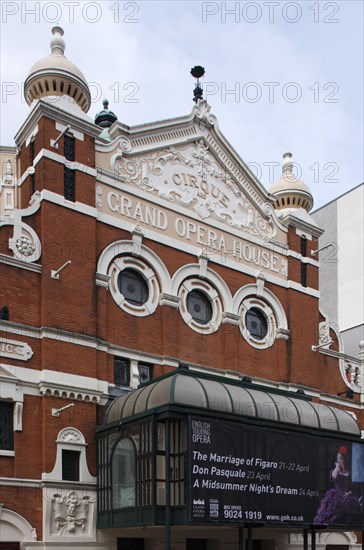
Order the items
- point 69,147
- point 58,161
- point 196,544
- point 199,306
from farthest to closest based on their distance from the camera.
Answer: point 199,306 → point 196,544 → point 69,147 → point 58,161

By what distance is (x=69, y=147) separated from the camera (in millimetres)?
21812

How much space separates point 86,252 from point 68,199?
1.69 m

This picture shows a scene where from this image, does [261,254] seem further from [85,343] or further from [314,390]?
[85,343]

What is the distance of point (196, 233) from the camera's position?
2455 cm

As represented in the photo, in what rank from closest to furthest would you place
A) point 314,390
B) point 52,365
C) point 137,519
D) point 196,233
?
point 137,519 → point 52,365 → point 196,233 → point 314,390

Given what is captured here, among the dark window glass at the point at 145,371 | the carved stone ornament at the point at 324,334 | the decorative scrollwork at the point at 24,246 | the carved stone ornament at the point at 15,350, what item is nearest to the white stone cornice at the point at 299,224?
the carved stone ornament at the point at 324,334

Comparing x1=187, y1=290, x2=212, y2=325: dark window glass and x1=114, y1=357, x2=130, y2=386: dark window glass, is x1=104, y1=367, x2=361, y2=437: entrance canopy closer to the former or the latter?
x1=114, y1=357, x2=130, y2=386: dark window glass

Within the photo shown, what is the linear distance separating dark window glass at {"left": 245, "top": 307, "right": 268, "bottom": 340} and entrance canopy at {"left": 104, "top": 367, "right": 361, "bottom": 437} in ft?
12.6

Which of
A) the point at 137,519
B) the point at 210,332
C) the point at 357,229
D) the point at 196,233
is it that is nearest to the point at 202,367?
the point at 210,332

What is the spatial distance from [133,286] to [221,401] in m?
5.23

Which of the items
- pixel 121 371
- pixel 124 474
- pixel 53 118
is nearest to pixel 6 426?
pixel 124 474

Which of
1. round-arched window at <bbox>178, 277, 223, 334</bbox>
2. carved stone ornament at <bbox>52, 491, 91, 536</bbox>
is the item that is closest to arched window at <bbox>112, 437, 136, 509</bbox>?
carved stone ornament at <bbox>52, 491, 91, 536</bbox>

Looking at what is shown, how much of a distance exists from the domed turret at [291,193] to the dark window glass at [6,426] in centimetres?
1450

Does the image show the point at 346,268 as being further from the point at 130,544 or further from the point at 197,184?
the point at 130,544
